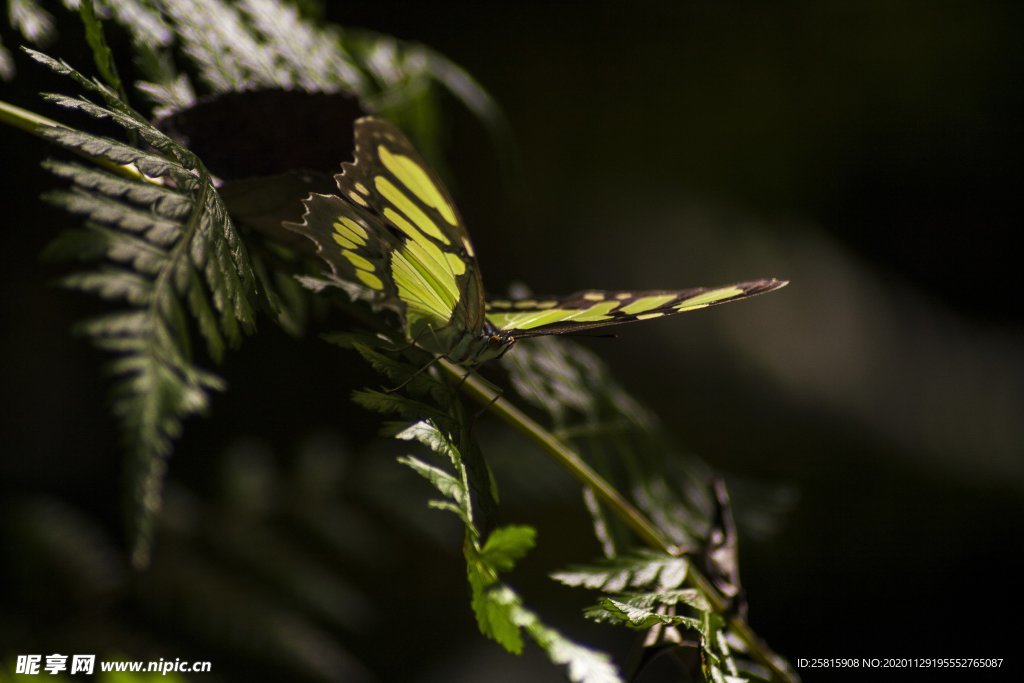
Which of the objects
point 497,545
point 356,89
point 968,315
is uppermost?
point 356,89

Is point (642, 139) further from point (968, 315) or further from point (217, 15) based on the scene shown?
point (217, 15)

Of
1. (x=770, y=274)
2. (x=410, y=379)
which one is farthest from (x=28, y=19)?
(x=770, y=274)

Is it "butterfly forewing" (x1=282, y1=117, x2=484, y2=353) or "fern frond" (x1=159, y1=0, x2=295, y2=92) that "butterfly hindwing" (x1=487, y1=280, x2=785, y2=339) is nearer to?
"butterfly forewing" (x1=282, y1=117, x2=484, y2=353)

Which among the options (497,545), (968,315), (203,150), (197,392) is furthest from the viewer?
(968,315)

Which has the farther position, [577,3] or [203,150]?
[577,3]

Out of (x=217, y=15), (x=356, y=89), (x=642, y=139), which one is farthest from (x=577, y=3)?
(x=217, y=15)

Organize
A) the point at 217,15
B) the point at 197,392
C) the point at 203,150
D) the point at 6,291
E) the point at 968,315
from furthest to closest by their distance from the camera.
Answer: the point at 968,315 < the point at 6,291 < the point at 197,392 < the point at 217,15 < the point at 203,150

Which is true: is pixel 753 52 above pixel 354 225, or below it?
above
